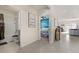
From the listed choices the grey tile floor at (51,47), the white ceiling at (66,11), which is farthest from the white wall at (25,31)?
the white ceiling at (66,11)

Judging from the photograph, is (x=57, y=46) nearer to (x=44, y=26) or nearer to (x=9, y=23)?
(x=44, y=26)

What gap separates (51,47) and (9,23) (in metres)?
1.08

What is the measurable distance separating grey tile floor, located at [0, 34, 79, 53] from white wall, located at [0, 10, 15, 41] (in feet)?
0.68

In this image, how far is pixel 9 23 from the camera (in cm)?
218

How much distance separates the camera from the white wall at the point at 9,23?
2.14m

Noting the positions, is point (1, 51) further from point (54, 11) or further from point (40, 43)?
point (54, 11)

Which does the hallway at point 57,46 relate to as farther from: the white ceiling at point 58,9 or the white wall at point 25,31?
the white ceiling at point 58,9

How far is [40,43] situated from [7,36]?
0.77 m

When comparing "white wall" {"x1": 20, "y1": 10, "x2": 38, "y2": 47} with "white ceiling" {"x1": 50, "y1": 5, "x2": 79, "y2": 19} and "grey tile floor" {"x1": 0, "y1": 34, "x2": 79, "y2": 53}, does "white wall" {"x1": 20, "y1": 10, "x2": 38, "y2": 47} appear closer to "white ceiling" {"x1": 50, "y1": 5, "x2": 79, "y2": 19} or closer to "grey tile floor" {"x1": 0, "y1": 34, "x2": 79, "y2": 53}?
"grey tile floor" {"x1": 0, "y1": 34, "x2": 79, "y2": 53}

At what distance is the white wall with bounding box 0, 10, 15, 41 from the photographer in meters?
2.14

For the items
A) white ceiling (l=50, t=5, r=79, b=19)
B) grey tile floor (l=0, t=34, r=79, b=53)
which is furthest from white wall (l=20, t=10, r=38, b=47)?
white ceiling (l=50, t=5, r=79, b=19)

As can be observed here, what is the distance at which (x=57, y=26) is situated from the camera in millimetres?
2375
